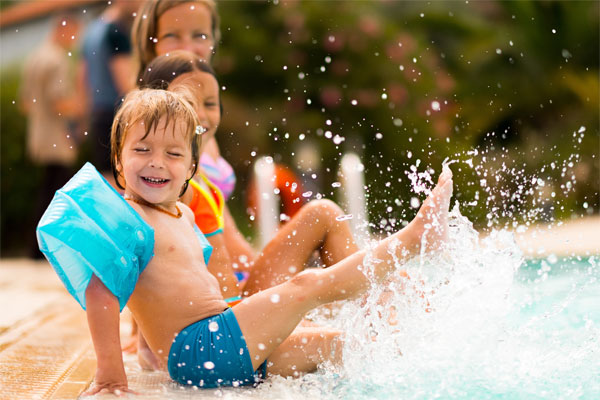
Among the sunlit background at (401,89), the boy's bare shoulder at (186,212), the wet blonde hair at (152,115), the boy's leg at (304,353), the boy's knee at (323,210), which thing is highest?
the sunlit background at (401,89)

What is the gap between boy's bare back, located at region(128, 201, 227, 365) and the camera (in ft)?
7.77

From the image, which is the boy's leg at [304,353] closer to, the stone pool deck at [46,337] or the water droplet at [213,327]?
the water droplet at [213,327]

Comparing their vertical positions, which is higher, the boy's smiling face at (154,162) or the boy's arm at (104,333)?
the boy's smiling face at (154,162)

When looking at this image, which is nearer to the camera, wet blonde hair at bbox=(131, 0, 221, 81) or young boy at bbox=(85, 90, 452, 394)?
young boy at bbox=(85, 90, 452, 394)

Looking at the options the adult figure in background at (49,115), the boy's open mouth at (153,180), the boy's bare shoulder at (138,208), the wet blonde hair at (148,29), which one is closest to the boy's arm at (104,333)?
the boy's bare shoulder at (138,208)

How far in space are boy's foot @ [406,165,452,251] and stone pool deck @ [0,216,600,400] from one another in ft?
3.12

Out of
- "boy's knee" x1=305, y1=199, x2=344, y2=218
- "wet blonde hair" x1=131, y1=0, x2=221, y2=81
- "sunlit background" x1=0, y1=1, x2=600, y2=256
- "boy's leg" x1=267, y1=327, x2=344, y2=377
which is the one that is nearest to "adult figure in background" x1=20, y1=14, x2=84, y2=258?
"sunlit background" x1=0, y1=1, x2=600, y2=256

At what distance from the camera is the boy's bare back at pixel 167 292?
93.2 inches

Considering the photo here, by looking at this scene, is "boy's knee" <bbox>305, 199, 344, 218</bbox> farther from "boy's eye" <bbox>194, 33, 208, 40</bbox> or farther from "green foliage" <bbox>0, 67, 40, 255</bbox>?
"green foliage" <bbox>0, 67, 40, 255</bbox>

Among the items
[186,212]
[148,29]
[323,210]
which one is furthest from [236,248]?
[148,29]

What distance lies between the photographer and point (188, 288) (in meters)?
2.41

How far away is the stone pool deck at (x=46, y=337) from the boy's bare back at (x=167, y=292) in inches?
8.1

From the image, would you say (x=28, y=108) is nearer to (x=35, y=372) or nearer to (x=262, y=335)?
(x=35, y=372)

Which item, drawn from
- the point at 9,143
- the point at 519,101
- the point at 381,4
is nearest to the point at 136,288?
the point at 9,143
